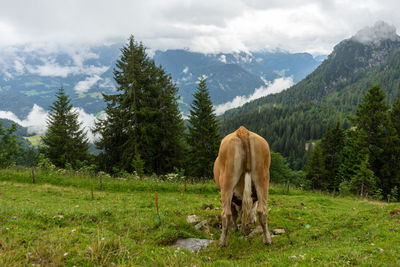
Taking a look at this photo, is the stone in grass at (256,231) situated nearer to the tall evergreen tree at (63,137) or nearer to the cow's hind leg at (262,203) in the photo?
the cow's hind leg at (262,203)

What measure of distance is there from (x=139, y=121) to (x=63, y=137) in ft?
57.1

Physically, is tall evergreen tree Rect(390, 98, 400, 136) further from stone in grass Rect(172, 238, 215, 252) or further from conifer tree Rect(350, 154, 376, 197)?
stone in grass Rect(172, 238, 215, 252)

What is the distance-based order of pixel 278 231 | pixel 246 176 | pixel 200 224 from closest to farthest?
pixel 246 176 → pixel 278 231 → pixel 200 224

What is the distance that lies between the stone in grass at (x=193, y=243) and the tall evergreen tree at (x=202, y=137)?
26.9m

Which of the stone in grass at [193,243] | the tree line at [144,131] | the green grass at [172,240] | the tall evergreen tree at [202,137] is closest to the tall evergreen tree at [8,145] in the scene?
the tree line at [144,131]

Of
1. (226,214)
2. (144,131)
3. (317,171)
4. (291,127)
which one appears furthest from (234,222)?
(291,127)

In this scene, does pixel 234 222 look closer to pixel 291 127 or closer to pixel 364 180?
pixel 364 180

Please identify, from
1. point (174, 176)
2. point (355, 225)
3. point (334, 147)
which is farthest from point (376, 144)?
point (355, 225)

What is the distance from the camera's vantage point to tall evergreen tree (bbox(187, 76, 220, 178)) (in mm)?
33594

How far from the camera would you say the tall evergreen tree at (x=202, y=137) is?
1323 inches

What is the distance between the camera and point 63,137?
3734 cm

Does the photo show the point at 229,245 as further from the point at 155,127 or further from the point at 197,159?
the point at 197,159

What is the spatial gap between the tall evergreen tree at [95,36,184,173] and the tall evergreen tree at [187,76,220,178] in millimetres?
3068

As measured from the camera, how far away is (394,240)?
17.1 ft
